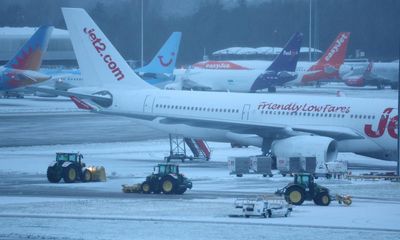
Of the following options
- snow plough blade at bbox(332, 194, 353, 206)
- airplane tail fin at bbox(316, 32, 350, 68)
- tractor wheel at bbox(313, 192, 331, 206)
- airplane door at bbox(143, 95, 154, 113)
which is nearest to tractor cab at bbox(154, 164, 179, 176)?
tractor wheel at bbox(313, 192, 331, 206)

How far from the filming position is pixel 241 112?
46.6 metres

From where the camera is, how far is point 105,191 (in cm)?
3466

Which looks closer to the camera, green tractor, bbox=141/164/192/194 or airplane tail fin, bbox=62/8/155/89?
green tractor, bbox=141/164/192/194

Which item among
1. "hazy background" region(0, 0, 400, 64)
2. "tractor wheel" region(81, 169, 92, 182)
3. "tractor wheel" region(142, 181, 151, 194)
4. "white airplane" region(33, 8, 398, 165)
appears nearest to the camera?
"tractor wheel" region(142, 181, 151, 194)

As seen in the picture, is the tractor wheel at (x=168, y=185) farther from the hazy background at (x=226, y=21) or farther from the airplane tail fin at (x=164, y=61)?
the airplane tail fin at (x=164, y=61)

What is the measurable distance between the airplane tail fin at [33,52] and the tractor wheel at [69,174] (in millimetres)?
39510

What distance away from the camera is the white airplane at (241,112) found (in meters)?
43.6

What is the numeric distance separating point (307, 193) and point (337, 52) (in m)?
67.8

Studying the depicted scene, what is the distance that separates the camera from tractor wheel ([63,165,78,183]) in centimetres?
3753

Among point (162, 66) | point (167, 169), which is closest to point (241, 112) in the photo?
point (167, 169)

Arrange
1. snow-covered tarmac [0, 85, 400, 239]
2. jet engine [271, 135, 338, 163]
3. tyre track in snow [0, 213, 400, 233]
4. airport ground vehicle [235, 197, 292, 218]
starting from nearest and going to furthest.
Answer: snow-covered tarmac [0, 85, 400, 239]
tyre track in snow [0, 213, 400, 233]
airport ground vehicle [235, 197, 292, 218]
jet engine [271, 135, 338, 163]

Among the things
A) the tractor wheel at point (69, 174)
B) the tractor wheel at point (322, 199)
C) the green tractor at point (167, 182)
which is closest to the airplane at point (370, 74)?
the tractor wheel at point (69, 174)

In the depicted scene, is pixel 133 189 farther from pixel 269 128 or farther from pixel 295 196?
pixel 269 128

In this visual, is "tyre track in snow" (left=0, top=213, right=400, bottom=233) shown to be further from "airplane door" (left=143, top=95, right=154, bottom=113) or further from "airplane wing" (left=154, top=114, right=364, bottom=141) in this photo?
"airplane door" (left=143, top=95, right=154, bottom=113)
